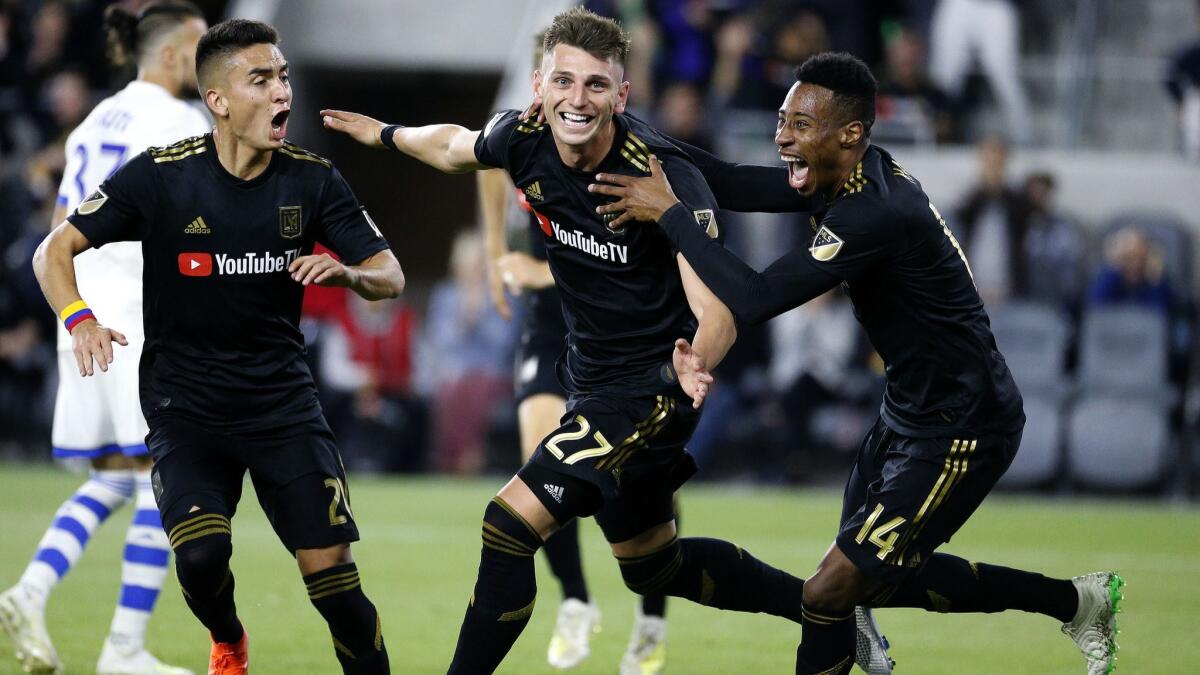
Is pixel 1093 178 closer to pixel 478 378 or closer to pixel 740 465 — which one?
pixel 740 465

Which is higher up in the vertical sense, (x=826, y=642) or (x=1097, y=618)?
(x=826, y=642)

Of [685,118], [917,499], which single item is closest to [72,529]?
[917,499]

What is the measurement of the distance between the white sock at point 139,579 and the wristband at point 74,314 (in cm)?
133

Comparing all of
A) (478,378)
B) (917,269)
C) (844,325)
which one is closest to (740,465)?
(844,325)

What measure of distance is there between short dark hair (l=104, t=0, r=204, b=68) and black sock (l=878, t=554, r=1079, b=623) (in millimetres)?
3953

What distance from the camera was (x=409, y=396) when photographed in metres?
15.7

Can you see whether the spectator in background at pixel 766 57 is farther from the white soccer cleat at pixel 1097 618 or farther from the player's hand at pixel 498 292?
the white soccer cleat at pixel 1097 618

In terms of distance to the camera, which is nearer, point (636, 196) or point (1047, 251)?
point (636, 196)

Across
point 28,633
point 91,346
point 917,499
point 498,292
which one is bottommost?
point 28,633

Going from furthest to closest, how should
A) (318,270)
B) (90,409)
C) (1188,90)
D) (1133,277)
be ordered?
(1188,90) → (1133,277) → (90,409) → (318,270)

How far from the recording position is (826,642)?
222 inches

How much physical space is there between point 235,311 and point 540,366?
7.54 ft

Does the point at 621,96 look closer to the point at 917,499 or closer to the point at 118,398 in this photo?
the point at 917,499

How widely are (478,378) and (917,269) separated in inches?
402
